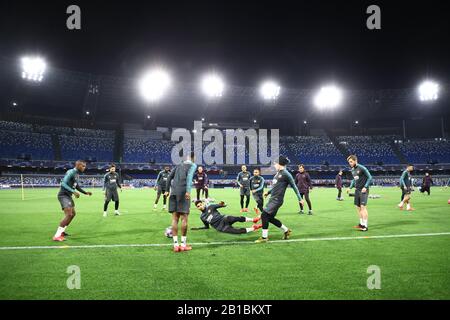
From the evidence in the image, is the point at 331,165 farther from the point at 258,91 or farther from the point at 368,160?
the point at 258,91

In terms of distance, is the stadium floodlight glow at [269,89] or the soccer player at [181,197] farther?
the stadium floodlight glow at [269,89]

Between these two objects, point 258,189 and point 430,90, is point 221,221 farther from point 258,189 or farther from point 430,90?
point 430,90

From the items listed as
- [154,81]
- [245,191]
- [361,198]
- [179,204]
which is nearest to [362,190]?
[361,198]

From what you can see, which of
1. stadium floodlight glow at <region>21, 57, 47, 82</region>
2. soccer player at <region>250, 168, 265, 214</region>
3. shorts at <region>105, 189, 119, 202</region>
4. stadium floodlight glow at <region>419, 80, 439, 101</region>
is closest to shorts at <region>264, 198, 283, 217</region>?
soccer player at <region>250, 168, 265, 214</region>

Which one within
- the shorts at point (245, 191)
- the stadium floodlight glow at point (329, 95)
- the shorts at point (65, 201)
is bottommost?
the shorts at point (245, 191)

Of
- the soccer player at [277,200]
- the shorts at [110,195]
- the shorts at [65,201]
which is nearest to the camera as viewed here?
the soccer player at [277,200]

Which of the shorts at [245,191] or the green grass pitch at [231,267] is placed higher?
the shorts at [245,191]

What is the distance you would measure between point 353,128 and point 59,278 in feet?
263

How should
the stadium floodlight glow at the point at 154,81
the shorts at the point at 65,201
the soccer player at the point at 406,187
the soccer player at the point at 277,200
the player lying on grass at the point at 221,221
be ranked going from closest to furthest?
the soccer player at the point at 277,200 → the shorts at the point at 65,201 → the player lying on grass at the point at 221,221 → the soccer player at the point at 406,187 → the stadium floodlight glow at the point at 154,81

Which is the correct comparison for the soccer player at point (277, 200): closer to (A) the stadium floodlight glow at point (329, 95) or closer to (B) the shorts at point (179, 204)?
(B) the shorts at point (179, 204)

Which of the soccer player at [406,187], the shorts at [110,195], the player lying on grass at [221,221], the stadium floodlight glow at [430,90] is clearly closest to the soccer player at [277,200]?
the player lying on grass at [221,221]

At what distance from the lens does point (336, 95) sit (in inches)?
2136

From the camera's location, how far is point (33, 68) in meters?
41.1

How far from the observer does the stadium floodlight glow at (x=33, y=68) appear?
40031mm
